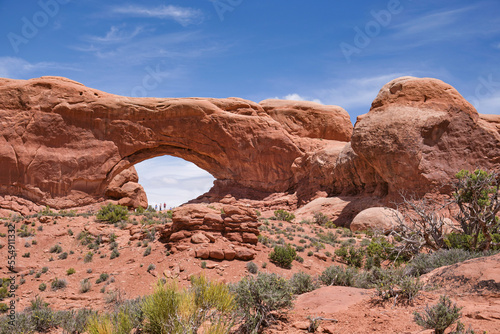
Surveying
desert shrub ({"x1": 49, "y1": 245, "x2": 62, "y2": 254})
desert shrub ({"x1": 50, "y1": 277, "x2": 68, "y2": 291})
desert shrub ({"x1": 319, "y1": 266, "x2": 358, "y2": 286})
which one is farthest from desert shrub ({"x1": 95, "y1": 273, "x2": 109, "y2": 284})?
desert shrub ({"x1": 319, "y1": 266, "x2": 358, "y2": 286})

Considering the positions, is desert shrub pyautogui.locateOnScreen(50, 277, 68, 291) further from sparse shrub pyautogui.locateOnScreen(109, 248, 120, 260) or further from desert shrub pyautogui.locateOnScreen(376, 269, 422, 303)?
desert shrub pyautogui.locateOnScreen(376, 269, 422, 303)

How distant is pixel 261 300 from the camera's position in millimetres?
6129

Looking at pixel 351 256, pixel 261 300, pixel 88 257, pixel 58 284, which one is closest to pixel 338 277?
pixel 261 300

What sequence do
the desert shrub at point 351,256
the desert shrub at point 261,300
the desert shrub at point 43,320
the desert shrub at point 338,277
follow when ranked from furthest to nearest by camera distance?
the desert shrub at point 351,256 → the desert shrub at point 338,277 → the desert shrub at point 43,320 → the desert shrub at point 261,300

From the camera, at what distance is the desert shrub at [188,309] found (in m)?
5.04

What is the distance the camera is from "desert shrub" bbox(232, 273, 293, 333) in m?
5.82

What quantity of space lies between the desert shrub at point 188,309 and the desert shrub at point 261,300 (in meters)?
0.23

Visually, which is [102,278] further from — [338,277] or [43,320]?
[338,277]

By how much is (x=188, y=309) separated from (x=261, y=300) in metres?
1.47

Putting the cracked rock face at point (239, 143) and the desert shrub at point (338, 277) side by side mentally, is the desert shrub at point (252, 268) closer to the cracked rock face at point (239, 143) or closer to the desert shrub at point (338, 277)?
the desert shrub at point (338, 277)

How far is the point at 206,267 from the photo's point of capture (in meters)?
11.9

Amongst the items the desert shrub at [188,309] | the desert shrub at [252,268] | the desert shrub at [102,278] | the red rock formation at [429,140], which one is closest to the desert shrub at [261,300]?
the desert shrub at [188,309]

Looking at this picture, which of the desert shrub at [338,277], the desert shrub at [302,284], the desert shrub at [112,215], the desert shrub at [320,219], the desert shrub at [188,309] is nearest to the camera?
the desert shrub at [188,309]

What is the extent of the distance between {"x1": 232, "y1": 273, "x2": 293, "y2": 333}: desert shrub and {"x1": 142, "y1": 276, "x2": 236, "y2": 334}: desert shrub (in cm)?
23
